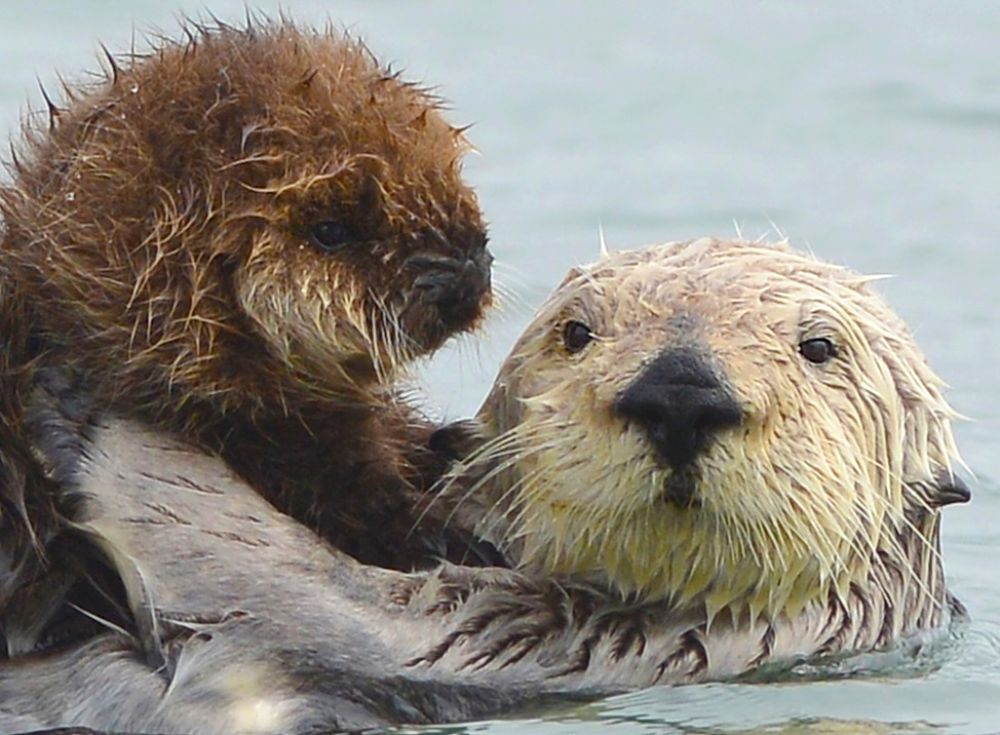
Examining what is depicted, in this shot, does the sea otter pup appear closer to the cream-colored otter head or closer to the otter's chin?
the cream-colored otter head

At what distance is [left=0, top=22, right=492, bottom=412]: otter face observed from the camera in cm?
507

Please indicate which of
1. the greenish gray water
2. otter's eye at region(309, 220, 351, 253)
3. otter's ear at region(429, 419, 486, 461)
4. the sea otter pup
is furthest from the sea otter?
the greenish gray water

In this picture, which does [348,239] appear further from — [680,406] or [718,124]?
[718,124]

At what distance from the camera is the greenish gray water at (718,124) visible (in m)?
10.9

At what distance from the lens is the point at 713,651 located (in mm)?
5191

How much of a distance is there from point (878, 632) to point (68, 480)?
1853 millimetres

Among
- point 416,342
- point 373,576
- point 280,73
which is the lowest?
point 373,576

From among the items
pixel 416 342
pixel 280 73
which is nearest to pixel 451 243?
Answer: pixel 416 342

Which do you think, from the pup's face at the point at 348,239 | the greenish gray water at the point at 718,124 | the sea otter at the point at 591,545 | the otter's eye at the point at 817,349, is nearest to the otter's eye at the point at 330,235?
the pup's face at the point at 348,239

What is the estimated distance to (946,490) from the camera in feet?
17.9

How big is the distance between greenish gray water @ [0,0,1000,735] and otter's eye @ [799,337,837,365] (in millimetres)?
3233

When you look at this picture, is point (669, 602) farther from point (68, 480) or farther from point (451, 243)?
point (68, 480)

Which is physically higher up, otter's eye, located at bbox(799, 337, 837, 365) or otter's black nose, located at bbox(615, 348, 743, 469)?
otter's eye, located at bbox(799, 337, 837, 365)

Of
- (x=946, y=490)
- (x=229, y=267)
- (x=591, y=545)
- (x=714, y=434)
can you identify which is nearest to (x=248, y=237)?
(x=229, y=267)
